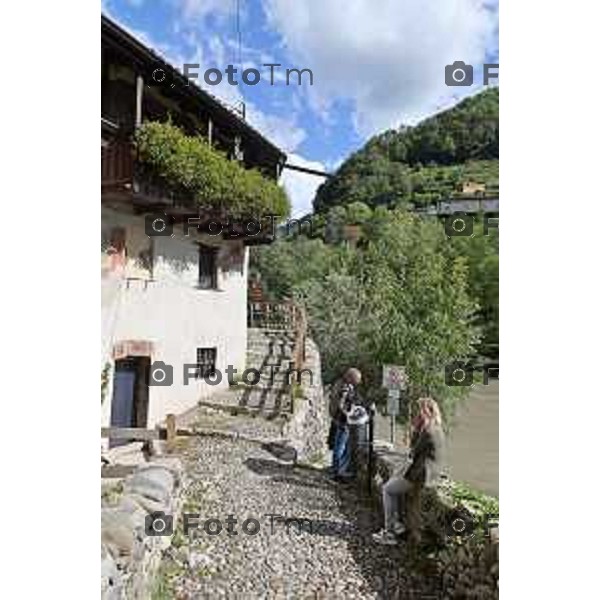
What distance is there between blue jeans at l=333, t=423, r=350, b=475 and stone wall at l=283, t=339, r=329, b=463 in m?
0.03

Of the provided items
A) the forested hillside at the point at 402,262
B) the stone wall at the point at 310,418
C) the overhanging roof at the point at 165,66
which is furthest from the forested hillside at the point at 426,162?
the stone wall at the point at 310,418

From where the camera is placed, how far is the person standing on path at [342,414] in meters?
1.96

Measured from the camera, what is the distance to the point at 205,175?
1.91 m

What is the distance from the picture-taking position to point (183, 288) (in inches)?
78.4

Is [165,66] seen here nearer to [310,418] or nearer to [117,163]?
[117,163]

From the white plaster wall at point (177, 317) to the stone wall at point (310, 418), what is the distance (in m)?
0.16

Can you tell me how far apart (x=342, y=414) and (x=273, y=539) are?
0.34 m

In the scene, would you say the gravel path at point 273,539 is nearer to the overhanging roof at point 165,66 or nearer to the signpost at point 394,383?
the signpost at point 394,383

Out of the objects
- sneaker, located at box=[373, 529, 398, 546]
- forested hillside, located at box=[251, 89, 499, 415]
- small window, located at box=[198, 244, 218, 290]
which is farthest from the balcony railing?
sneaker, located at box=[373, 529, 398, 546]
